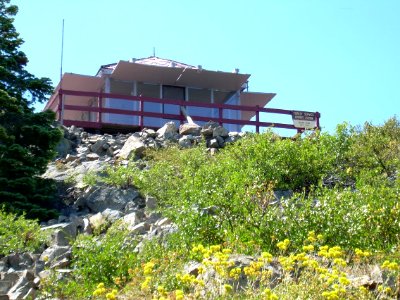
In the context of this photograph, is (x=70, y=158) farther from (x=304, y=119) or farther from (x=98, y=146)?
(x=304, y=119)

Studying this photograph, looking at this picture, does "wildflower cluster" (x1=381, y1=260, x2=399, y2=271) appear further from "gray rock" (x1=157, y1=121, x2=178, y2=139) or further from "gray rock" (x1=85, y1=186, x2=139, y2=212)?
"gray rock" (x1=157, y1=121, x2=178, y2=139)

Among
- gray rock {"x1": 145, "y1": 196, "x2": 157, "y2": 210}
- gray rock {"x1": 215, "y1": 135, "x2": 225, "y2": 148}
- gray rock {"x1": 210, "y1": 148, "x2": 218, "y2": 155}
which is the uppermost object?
gray rock {"x1": 215, "y1": 135, "x2": 225, "y2": 148}

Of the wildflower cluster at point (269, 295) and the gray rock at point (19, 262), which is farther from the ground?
the wildflower cluster at point (269, 295)

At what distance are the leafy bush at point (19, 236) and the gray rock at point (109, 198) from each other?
305 centimetres

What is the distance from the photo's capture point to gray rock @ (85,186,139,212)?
48.2 feet

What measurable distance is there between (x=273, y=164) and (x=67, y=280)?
21.0 feet

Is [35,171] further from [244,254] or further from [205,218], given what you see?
[244,254]

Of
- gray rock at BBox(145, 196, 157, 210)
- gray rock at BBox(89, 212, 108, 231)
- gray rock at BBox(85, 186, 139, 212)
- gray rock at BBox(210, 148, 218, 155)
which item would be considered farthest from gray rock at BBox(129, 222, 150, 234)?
gray rock at BBox(210, 148, 218, 155)

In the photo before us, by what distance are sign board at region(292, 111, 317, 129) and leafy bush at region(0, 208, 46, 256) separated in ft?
47.9

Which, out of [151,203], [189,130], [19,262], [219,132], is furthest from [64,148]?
[19,262]

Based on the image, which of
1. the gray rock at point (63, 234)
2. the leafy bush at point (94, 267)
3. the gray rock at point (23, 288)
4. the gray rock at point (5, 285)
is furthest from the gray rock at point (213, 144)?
the gray rock at point (5, 285)

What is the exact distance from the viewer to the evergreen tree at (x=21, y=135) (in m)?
14.7

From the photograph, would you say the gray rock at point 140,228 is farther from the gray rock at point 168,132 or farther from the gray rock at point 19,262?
the gray rock at point 168,132

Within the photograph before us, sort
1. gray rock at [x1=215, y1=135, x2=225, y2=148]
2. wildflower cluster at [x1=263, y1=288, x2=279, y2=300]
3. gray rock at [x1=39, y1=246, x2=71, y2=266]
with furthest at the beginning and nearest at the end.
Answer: gray rock at [x1=215, y1=135, x2=225, y2=148]
gray rock at [x1=39, y1=246, x2=71, y2=266]
wildflower cluster at [x1=263, y1=288, x2=279, y2=300]
